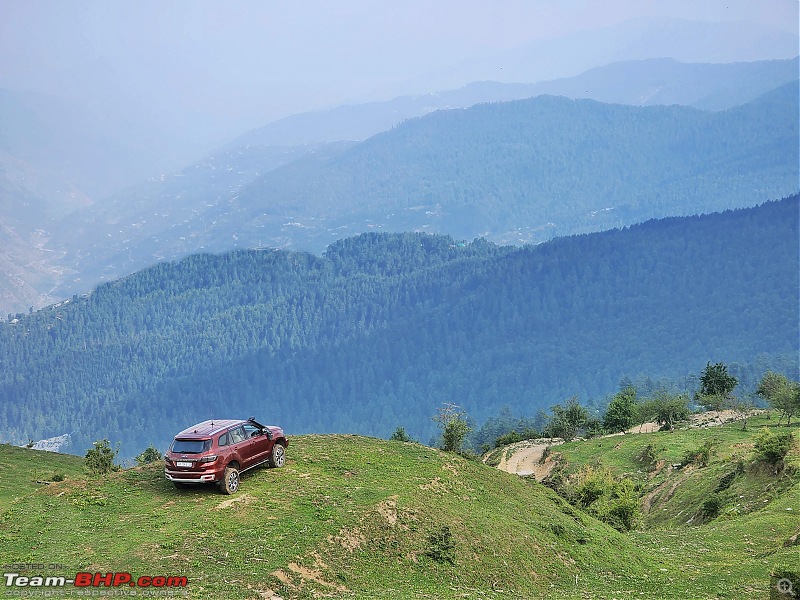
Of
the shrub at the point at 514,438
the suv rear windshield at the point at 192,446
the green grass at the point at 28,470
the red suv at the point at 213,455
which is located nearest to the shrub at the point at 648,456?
the shrub at the point at 514,438

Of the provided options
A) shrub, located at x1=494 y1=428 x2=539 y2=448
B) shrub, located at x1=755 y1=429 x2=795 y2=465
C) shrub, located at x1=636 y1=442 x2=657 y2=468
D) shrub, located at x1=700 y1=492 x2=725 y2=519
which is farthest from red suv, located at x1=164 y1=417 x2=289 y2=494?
shrub, located at x1=494 y1=428 x2=539 y2=448

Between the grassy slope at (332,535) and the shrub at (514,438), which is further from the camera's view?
the shrub at (514,438)

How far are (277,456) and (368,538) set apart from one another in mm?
6727

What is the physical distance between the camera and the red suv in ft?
84.7

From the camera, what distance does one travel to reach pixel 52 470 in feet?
178

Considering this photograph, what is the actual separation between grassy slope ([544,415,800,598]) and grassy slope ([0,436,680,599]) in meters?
2.39

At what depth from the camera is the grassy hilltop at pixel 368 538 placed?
21.8 metres

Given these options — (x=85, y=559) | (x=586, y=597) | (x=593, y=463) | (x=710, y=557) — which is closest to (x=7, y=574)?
(x=85, y=559)

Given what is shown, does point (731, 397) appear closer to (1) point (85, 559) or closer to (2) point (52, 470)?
(2) point (52, 470)

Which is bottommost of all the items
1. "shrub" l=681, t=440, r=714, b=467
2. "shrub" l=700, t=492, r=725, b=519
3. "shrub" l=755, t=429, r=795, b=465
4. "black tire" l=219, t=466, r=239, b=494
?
"shrub" l=681, t=440, r=714, b=467

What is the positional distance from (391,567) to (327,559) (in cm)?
242

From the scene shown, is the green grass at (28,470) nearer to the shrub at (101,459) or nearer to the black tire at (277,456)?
the shrub at (101,459)

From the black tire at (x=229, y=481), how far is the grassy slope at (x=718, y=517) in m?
17.1

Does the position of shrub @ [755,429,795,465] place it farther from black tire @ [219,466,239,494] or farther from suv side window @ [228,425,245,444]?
black tire @ [219,466,239,494]
